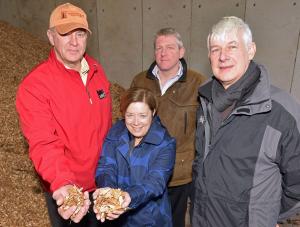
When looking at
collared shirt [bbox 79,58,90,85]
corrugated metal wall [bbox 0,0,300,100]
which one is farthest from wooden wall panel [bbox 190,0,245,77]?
collared shirt [bbox 79,58,90,85]

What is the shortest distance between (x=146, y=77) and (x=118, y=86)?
3.77 meters

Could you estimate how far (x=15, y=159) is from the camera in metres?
4.55

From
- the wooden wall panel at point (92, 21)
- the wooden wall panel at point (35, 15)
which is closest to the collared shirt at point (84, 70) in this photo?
the wooden wall panel at point (92, 21)

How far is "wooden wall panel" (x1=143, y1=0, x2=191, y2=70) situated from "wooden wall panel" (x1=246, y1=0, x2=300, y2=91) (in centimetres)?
112

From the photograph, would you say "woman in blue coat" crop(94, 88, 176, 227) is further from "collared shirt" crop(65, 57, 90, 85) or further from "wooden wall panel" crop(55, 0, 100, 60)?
"wooden wall panel" crop(55, 0, 100, 60)

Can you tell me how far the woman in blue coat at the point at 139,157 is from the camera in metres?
2.41

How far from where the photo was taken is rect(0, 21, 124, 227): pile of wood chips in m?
3.87

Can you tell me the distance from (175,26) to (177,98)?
10.9 feet

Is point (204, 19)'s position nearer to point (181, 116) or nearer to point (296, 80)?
point (296, 80)

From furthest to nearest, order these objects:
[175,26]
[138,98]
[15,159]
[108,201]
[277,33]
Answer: [175,26], [277,33], [15,159], [138,98], [108,201]

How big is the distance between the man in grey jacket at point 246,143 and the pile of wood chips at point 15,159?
8.30 feet

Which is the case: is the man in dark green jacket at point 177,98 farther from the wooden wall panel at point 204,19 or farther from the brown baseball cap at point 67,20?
the wooden wall panel at point 204,19

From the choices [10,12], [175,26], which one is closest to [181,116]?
[175,26]

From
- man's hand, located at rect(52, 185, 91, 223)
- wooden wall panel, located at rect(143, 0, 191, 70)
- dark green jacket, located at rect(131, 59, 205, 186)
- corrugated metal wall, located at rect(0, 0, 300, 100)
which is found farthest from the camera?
wooden wall panel, located at rect(143, 0, 191, 70)
